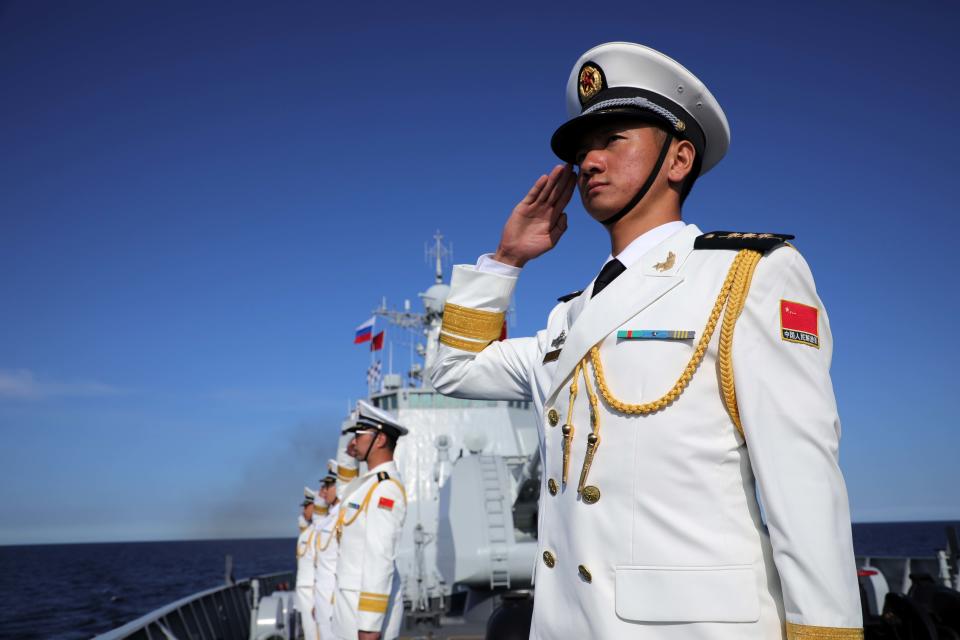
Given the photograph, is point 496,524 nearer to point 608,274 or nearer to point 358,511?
point 358,511

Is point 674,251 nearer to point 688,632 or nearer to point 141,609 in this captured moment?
point 688,632

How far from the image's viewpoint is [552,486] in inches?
57.0

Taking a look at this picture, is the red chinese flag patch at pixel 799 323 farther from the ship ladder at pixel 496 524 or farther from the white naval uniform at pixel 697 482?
the ship ladder at pixel 496 524

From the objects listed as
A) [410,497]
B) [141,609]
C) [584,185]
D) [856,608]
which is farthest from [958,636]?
[141,609]

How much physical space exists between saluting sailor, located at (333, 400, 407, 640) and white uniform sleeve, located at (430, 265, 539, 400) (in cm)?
245

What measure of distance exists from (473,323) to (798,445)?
0.88 metres

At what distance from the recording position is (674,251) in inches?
57.1

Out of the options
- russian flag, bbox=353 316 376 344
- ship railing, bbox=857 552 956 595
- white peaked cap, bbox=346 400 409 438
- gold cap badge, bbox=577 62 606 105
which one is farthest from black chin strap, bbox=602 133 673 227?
russian flag, bbox=353 316 376 344

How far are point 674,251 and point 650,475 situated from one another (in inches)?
18.7

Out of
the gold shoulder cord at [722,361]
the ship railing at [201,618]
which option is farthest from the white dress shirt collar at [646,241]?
the ship railing at [201,618]

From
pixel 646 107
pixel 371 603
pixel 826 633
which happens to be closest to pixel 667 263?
pixel 646 107

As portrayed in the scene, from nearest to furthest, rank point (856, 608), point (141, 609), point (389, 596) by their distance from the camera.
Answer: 1. point (856, 608)
2. point (389, 596)
3. point (141, 609)

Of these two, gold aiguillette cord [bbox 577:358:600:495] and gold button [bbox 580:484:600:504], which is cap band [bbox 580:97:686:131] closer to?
gold aiguillette cord [bbox 577:358:600:495]

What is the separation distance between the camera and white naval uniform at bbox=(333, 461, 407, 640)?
152 inches
